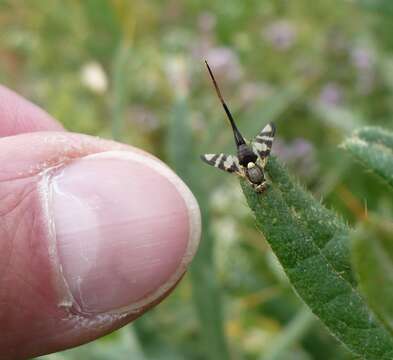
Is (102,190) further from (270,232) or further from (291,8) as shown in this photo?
(291,8)

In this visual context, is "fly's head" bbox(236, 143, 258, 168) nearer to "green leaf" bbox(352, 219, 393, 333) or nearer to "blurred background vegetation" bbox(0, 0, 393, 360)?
"green leaf" bbox(352, 219, 393, 333)

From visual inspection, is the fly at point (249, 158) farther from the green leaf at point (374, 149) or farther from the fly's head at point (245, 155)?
the green leaf at point (374, 149)

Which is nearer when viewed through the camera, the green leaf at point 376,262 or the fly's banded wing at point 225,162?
the green leaf at point 376,262

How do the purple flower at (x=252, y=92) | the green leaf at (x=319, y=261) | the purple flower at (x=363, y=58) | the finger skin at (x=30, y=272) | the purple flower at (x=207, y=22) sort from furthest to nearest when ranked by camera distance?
1. the purple flower at (x=207, y=22)
2. the purple flower at (x=363, y=58)
3. the purple flower at (x=252, y=92)
4. the finger skin at (x=30, y=272)
5. the green leaf at (x=319, y=261)

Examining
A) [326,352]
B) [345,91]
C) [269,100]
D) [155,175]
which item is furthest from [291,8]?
[155,175]

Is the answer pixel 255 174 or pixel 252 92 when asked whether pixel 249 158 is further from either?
pixel 252 92

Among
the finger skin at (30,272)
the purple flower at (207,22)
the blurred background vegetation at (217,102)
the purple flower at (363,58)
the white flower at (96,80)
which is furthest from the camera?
the purple flower at (207,22)

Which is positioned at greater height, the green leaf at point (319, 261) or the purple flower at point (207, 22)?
the purple flower at point (207, 22)

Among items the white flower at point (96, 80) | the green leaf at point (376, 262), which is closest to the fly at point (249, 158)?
the green leaf at point (376, 262)
